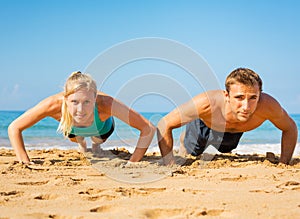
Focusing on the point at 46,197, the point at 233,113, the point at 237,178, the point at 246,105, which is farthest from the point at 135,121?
the point at 46,197

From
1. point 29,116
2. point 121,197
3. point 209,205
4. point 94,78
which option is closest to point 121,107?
point 94,78

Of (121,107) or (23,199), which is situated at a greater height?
(121,107)

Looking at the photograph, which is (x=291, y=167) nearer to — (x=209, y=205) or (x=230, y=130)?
(x=230, y=130)

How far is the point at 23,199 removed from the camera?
2.85 meters

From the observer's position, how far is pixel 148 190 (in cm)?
321

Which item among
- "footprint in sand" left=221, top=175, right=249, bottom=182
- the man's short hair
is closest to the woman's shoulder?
the man's short hair

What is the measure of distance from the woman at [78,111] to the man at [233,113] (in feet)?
0.96

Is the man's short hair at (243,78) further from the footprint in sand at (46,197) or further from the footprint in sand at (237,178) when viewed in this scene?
the footprint in sand at (46,197)

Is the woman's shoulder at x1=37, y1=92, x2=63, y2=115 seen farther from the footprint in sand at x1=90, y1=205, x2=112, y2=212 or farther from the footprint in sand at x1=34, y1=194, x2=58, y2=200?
the footprint in sand at x1=90, y1=205, x2=112, y2=212

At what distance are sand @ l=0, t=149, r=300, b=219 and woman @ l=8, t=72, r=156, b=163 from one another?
1.04ft

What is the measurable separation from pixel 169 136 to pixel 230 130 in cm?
102

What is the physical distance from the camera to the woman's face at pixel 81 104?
444cm

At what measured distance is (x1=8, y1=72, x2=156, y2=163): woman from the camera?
446cm

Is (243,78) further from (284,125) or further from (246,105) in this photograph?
(284,125)
